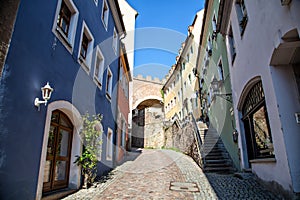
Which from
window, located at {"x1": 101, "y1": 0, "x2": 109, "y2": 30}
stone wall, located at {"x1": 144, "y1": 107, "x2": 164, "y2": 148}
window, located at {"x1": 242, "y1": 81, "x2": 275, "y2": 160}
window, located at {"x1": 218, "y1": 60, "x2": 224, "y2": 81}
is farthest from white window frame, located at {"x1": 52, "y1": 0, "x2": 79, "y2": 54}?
stone wall, located at {"x1": 144, "y1": 107, "x2": 164, "y2": 148}

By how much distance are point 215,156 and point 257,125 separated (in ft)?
11.4

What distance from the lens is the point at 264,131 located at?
6.23 m

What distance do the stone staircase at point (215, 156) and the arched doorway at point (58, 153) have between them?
18.5ft

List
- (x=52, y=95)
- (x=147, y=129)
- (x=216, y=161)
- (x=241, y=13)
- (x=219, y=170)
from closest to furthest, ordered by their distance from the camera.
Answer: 1. (x=52, y=95)
2. (x=241, y=13)
3. (x=219, y=170)
4. (x=216, y=161)
5. (x=147, y=129)

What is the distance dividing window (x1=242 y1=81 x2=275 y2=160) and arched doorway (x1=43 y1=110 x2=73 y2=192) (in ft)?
20.0

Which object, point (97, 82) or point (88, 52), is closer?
point (88, 52)

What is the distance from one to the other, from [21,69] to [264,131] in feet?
22.2

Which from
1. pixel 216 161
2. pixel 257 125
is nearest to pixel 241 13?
pixel 257 125

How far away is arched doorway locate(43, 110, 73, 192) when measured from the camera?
5238mm

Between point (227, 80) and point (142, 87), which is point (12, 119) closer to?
point (227, 80)

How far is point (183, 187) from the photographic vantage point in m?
6.29

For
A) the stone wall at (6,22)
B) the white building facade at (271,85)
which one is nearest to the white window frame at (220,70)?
the white building facade at (271,85)

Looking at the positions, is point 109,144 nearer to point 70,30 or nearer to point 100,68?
point 100,68

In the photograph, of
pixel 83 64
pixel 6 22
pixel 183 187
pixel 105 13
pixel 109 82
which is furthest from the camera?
pixel 109 82
